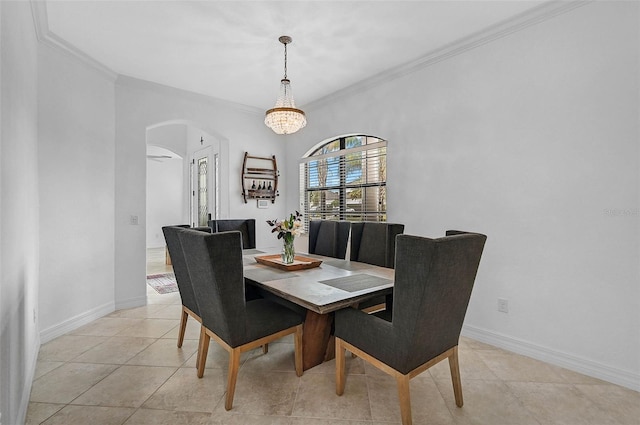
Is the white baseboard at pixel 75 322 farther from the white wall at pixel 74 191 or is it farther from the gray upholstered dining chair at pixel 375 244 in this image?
the gray upholstered dining chair at pixel 375 244

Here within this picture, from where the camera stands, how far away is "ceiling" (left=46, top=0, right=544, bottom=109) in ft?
7.57

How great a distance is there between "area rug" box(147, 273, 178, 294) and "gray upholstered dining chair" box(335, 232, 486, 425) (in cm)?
340

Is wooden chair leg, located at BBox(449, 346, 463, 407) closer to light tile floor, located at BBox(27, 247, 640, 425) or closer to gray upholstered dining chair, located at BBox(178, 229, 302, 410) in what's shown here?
light tile floor, located at BBox(27, 247, 640, 425)

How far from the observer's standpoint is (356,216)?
4.09m

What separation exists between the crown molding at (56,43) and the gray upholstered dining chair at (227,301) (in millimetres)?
2053

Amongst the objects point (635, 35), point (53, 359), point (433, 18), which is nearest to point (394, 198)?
point (433, 18)

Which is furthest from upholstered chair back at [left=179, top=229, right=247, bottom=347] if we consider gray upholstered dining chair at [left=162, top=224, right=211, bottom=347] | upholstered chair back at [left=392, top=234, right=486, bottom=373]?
upholstered chair back at [left=392, top=234, right=486, bottom=373]

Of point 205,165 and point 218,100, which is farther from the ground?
point 218,100

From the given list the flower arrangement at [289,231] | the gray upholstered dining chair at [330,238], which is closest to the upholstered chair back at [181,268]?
the flower arrangement at [289,231]

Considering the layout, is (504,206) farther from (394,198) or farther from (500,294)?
(394,198)

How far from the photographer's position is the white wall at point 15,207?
1.37 m

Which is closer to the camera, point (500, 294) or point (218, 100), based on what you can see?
point (500, 294)

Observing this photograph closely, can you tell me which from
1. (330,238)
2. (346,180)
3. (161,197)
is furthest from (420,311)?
(161,197)

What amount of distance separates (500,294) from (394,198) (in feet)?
4.53
